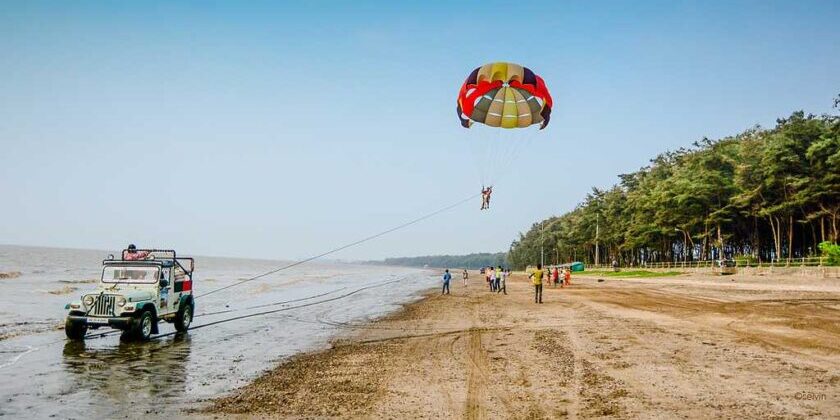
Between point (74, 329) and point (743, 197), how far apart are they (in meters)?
58.1

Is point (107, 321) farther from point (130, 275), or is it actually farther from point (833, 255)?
point (833, 255)

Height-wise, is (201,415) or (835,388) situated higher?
(835,388)

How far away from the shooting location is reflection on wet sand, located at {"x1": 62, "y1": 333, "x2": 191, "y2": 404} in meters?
9.21

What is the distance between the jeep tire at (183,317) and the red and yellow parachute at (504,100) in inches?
597

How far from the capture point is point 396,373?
1045 centimetres

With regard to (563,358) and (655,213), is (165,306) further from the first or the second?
(655,213)

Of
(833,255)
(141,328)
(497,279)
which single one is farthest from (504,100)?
(833,255)

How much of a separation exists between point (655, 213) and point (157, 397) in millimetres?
72305

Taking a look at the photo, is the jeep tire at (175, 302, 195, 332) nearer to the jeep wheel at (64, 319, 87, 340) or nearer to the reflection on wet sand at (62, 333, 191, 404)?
the reflection on wet sand at (62, 333, 191, 404)

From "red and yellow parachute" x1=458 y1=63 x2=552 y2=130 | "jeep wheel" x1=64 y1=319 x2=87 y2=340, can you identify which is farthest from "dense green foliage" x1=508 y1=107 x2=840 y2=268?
"jeep wheel" x1=64 y1=319 x2=87 y2=340

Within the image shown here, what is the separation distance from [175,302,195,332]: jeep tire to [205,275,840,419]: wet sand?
18.4ft

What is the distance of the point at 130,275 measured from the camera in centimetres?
1555

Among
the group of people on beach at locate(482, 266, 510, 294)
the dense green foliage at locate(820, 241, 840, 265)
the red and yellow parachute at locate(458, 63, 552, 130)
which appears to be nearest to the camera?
the red and yellow parachute at locate(458, 63, 552, 130)

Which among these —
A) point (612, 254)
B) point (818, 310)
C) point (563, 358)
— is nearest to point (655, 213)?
point (612, 254)
